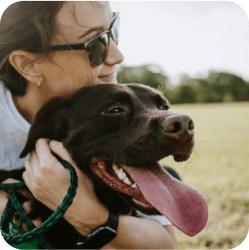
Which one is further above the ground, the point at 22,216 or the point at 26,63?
the point at 26,63

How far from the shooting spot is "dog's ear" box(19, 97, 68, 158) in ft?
7.31

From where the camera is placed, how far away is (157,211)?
6.28 ft

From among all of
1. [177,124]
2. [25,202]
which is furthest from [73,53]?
[25,202]

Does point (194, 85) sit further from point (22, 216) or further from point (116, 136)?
point (22, 216)

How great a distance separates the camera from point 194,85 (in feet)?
8.13

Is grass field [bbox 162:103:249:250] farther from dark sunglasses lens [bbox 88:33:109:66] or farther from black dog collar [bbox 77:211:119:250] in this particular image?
dark sunglasses lens [bbox 88:33:109:66]

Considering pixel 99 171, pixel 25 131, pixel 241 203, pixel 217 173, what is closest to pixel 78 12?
pixel 25 131

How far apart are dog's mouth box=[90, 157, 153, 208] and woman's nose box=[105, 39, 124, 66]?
793 millimetres

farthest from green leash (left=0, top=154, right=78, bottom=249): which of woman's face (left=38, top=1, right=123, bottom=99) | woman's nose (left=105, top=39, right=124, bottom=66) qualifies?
woman's nose (left=105, top=39, right=124, bottom=66)

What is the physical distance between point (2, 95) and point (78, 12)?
2.80ft

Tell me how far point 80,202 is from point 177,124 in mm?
808

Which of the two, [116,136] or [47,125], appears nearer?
[116,136]

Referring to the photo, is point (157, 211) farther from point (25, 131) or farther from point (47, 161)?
point (25, 131)

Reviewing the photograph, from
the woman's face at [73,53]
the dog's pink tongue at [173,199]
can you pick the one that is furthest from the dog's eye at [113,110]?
the dog's pink tongue at [173,199]
